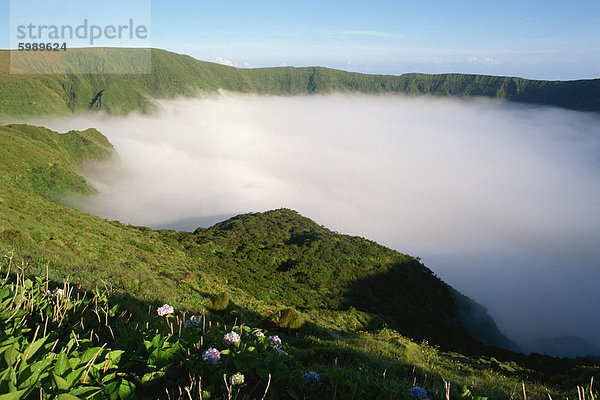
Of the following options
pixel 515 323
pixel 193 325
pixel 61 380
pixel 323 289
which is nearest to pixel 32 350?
pixel 61 380

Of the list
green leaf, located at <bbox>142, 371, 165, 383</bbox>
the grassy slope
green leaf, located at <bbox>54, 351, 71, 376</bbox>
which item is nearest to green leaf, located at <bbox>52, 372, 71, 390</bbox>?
green leaf, located at <bbox>54, 351, 71, 376</bbox>

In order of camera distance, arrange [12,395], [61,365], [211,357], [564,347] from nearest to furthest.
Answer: [12,395]
[61,365]
[211,357]
[564,347]

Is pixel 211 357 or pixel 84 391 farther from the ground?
pixel 84 391

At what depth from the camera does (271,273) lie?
42.5 meters

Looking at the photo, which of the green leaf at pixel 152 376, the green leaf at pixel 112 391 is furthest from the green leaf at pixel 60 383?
the green leaf at pixel 152 376

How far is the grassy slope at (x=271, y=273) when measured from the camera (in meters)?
11.5

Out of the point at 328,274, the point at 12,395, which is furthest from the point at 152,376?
the point at 328,274

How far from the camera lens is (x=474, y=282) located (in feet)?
403

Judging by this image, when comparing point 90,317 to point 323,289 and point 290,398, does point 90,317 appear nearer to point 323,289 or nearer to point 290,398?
point 290,398

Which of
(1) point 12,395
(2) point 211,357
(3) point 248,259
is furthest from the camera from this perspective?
(3) point 248,259

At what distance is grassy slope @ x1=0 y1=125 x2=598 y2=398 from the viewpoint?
1145cm

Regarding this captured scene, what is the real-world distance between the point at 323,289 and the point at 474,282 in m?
105

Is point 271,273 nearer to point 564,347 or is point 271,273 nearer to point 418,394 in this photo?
point 418,394

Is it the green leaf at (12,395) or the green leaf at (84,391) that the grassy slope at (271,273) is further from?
the green leaf at (12,395)
